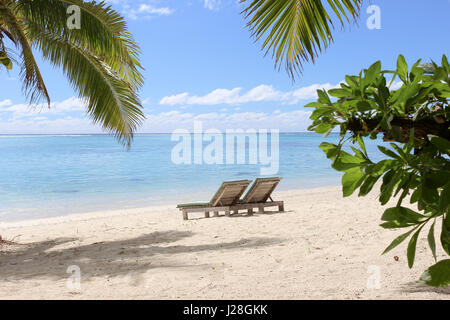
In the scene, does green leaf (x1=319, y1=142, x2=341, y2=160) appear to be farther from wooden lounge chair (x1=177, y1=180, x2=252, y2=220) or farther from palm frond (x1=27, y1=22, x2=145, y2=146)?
wooden lounge chair (x1=177, y1=180, x2=252, y2=220)

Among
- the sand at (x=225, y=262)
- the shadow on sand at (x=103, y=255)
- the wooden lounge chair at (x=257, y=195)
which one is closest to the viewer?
the sand at (x=225, y=262)

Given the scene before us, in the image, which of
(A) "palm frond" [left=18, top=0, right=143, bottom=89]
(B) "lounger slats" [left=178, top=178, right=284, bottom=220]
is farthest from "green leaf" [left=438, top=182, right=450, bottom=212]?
(B) "lounger slats" [left=178, top=178, right=284, bottom=220]

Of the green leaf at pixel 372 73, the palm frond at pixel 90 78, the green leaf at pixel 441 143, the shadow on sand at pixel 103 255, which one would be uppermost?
the palm frond at pixel 90 78

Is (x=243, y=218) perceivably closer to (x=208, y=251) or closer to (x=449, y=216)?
(x=208, y=251)

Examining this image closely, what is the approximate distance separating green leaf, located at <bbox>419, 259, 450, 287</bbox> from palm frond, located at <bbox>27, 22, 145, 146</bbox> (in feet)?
19.8

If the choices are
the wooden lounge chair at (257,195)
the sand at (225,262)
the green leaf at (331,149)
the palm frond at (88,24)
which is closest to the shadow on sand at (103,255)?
the sand at (225,262)

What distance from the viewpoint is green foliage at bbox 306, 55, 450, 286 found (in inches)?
24.2

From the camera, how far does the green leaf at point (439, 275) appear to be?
626 mm

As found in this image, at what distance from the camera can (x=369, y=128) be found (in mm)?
666

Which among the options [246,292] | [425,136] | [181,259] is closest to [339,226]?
[181,259]

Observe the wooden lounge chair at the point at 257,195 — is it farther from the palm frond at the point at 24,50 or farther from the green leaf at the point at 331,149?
the green leaf at the point at 331,149

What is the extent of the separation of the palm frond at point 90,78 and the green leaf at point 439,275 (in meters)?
6.04

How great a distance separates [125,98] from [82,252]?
7.83 feet

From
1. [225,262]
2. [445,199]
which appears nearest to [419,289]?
[225,262]
